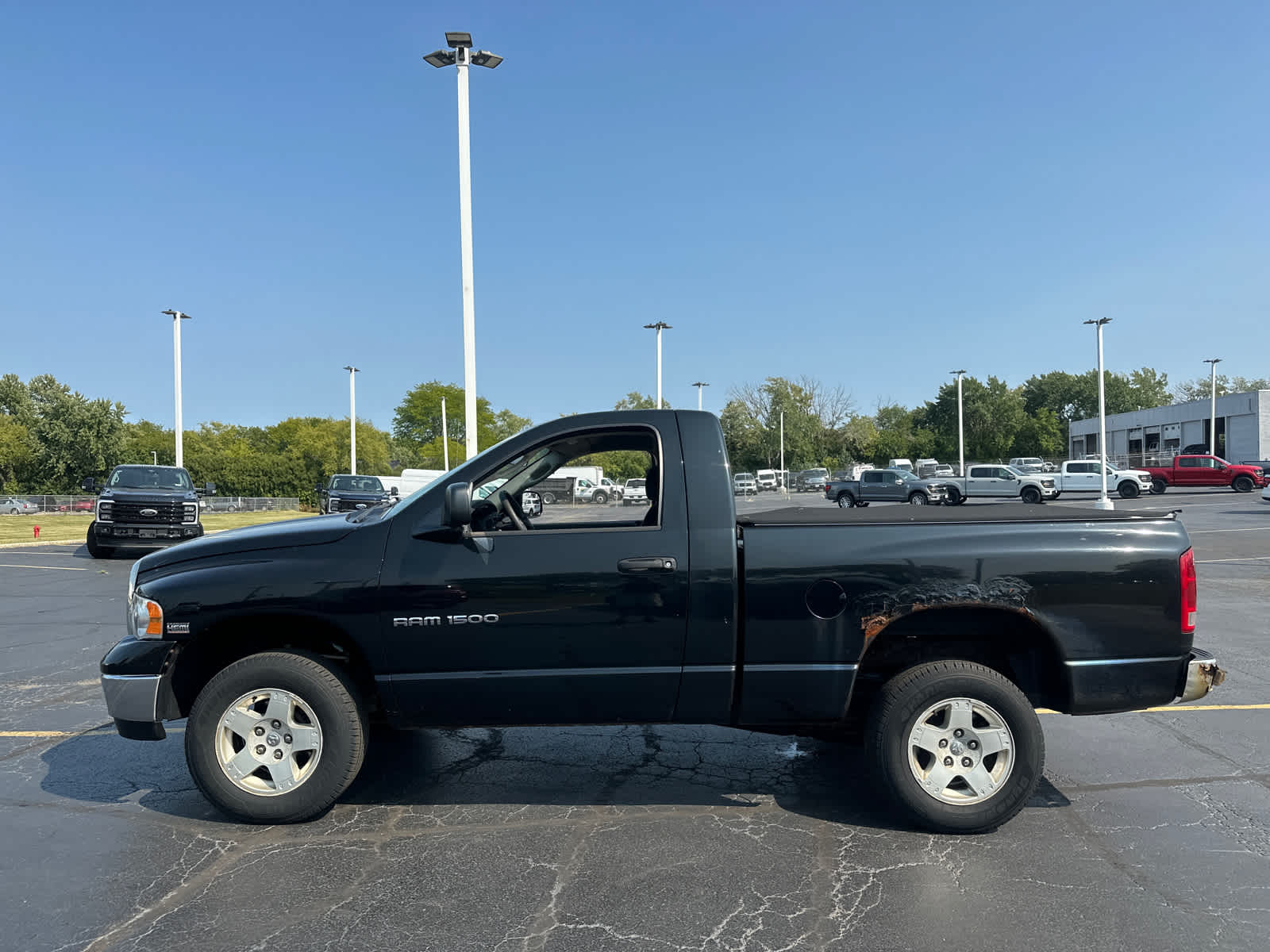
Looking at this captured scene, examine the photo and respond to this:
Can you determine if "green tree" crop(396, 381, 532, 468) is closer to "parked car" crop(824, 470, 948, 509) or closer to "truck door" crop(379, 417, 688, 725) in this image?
"parked car" crop(824, 470, 948, 509)

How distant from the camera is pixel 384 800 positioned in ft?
14.8

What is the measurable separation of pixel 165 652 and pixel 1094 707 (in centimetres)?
437

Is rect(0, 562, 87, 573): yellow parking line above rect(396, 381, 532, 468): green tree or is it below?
below

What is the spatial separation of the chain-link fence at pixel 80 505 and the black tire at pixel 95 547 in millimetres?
28208

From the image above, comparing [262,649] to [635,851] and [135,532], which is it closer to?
[635,851]

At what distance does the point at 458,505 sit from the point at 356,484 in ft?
82.0

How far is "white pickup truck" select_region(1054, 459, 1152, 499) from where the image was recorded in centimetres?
3781

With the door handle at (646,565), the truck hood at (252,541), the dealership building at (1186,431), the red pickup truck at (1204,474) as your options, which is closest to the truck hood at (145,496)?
the truck hood at (252,541)

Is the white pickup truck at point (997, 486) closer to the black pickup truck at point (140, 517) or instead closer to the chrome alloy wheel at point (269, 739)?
the black pickup truck at point (140, 517)

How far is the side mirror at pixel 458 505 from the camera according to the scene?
12.6ft

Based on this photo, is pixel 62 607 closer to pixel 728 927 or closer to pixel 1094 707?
pixel 728 927

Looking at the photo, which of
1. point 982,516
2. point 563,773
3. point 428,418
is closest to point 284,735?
point 563,773

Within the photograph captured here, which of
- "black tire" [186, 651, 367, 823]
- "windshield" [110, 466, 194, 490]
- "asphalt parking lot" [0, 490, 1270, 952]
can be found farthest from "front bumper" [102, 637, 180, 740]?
"windshield" [110, 466, 194, 490]

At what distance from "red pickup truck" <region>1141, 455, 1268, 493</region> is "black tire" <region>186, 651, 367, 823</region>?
43.7 metres
